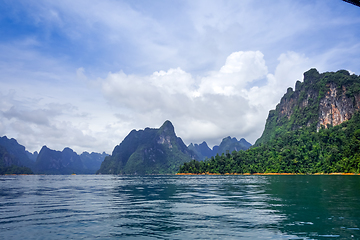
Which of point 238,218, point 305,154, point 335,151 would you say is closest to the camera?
point 238,218

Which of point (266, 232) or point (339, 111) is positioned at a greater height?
point (339, 111)

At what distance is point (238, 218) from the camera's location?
18.8m

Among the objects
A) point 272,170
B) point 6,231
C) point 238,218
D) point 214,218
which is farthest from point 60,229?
point 272,170

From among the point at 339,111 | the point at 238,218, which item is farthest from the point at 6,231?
the point at 339,111

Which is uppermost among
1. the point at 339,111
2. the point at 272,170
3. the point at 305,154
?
the point at 339,111

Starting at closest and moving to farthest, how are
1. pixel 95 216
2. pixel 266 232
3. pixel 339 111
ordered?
pixel 266 232, pixel 95 216, pixel 339 111

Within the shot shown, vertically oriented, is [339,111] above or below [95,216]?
above

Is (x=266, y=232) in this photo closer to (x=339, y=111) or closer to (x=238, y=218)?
(x=238, y=218)

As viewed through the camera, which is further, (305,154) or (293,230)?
(305,154)

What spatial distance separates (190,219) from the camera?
1892 cm

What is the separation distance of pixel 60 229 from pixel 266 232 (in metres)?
13.0

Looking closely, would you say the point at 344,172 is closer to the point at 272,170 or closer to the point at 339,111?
the point at 272,170

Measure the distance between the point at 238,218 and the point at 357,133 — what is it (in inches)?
5735

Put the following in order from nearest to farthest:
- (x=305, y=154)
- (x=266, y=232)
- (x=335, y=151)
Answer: (x=266, y=232), (x=335, y=151), (x=305, y=154)
